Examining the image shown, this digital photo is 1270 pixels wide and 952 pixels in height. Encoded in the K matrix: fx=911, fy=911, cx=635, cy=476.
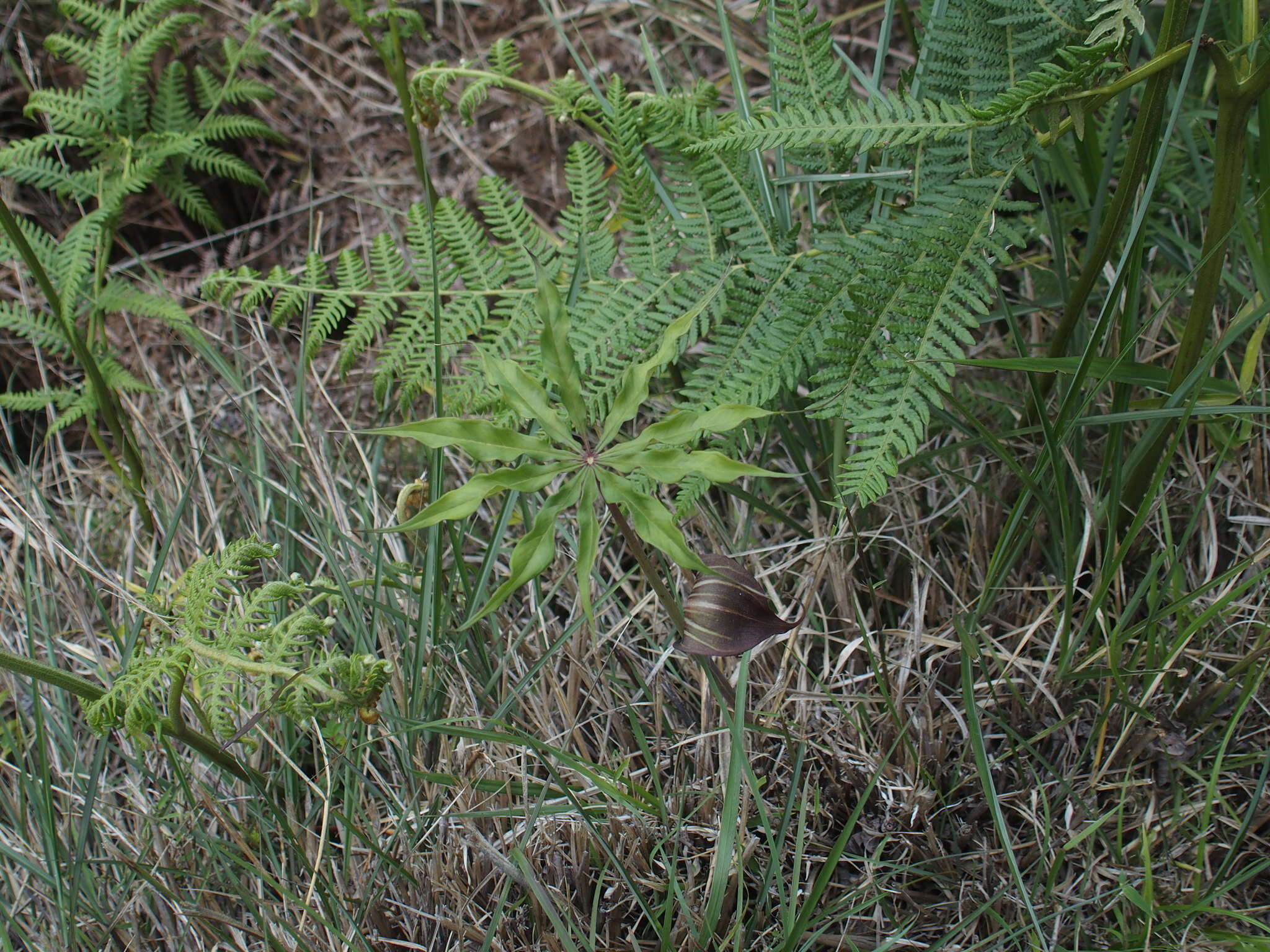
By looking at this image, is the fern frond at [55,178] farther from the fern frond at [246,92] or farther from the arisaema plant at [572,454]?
the arisaema plant at [572,454]

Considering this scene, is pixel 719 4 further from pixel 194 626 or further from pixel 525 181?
pixel 194 626

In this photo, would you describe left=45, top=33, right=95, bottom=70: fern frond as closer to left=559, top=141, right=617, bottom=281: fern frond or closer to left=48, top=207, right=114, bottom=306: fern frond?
left=48, top=207, right=114, bottom=306: fern frond

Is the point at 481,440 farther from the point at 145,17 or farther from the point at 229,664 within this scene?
the point at 145,17

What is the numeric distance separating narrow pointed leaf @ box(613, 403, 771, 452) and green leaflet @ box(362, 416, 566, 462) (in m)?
0.13

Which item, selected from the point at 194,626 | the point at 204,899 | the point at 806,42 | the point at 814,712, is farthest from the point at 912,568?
the point at 204,899

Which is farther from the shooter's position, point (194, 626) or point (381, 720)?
point (381, 720)

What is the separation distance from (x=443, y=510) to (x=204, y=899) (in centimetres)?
117

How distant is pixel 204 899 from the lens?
1800mm

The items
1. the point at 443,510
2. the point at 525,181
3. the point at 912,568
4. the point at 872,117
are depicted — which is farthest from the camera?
the point at 525,181

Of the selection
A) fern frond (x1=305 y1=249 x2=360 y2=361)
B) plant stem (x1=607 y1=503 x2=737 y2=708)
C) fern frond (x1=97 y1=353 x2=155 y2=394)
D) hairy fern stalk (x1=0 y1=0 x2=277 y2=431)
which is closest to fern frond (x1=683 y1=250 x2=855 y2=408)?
plant stem (x1=607 y1=503 x2=737 y2=708)

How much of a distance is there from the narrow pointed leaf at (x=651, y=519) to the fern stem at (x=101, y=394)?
144 cm

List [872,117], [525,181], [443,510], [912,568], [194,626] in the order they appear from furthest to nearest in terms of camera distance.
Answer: [525,181], [912,568], [872,117], [194,626], [443,510]

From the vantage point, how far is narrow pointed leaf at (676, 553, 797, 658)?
4.68 feet

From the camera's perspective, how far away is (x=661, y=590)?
142 cm
